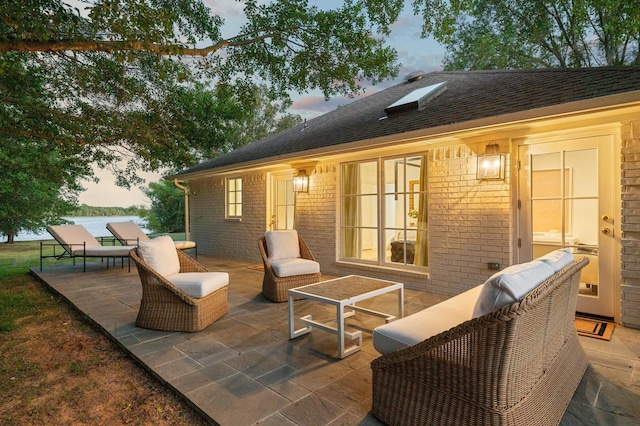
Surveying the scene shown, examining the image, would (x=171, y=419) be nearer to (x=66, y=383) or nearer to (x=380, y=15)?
(x=66, y=383)

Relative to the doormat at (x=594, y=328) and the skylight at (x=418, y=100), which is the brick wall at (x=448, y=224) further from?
the skylight at (x=418, y=100)

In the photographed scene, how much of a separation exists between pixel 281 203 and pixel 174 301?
16.3 feet

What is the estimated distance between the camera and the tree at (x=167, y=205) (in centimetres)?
1797

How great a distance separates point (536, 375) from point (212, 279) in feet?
10.3

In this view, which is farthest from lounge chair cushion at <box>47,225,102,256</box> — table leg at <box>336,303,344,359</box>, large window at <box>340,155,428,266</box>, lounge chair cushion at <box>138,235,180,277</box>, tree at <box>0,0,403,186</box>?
table leg at <box>336,303,344,359</box>

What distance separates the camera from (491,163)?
14.8ft

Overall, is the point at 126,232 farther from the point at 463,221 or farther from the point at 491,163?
the point at 491,163

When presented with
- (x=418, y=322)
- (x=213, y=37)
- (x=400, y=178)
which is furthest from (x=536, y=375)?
(x=213, y=37)

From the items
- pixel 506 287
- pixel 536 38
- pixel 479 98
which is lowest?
pixel 506 287

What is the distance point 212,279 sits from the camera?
12.8ft

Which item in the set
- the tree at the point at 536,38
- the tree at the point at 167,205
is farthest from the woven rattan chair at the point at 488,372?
the tree at the point at 167,205

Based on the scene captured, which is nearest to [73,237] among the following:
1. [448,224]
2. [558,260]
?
[448,224]

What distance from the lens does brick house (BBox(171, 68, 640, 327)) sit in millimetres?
3759

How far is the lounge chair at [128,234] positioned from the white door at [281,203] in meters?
2.10
